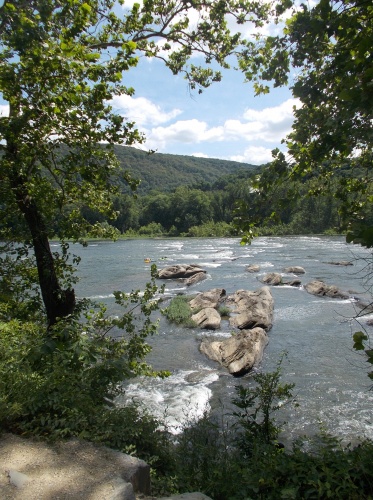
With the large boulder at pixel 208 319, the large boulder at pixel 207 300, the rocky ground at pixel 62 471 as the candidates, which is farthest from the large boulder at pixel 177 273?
the rocky ground at pixel 62 471

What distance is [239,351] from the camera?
39.9 ft

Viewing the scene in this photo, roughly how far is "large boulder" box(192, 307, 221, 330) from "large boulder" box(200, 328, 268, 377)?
233cm

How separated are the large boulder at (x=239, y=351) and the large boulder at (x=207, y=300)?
555 centimetres

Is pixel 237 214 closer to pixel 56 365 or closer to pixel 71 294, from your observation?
pixel 56 365

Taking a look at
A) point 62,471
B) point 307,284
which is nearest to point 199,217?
point 307,284

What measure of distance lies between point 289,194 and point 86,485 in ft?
11.7

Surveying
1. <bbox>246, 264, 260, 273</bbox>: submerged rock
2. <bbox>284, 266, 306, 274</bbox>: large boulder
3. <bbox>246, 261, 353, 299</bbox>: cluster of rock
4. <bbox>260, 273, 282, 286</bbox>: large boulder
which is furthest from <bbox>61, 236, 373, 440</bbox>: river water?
<bbox>246, 264, 260, 273</bbox>: submerged rock

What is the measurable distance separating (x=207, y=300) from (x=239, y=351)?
788 centimetres

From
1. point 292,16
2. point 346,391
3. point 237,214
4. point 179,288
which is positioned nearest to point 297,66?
point 292,16

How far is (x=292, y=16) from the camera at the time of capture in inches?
154

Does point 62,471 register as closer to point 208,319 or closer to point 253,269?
point 208,319

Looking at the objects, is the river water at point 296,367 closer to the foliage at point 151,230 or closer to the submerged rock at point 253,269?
the submerged rock at point 253,269

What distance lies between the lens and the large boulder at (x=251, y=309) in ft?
51.8

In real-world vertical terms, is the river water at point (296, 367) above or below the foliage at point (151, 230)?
above
